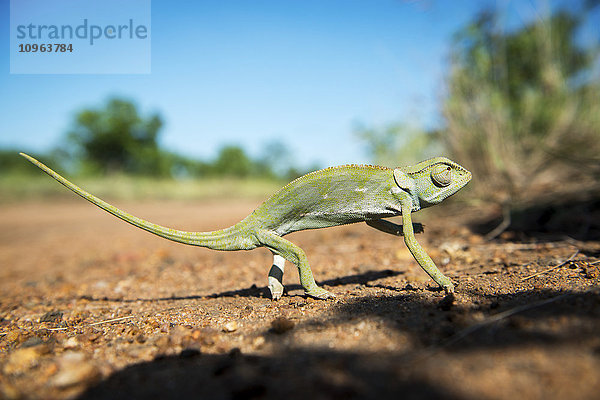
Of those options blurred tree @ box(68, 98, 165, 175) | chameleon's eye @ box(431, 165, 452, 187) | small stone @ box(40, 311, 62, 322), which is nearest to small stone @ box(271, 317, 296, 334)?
chameleon's eye @ box(431, 165, 452, 187)

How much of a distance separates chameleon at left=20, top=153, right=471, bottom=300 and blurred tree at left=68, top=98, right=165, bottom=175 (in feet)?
127

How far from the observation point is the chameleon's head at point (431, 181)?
8.21 ft

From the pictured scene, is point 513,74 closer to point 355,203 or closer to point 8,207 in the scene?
point 355,203

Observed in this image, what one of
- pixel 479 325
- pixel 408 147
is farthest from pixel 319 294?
pixel 408 147

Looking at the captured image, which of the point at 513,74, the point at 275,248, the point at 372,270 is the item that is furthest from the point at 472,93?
the point at 513,74

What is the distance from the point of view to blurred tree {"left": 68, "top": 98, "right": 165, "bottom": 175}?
36281 mm

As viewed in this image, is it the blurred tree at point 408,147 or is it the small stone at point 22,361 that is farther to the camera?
the blurred tree at point 408,147

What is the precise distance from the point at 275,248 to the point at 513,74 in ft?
48.1

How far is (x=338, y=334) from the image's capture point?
1800 millimetres

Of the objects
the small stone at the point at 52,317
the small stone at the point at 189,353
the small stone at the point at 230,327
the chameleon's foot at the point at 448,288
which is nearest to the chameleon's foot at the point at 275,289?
the small stone at the point at 230,327

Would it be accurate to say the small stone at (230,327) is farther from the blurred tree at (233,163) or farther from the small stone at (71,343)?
the blurred tree at (233,163)

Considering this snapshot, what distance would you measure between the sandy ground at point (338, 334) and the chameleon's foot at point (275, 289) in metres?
0.07

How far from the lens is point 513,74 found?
536 inches

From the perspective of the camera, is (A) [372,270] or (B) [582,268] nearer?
(B) [582,268]
